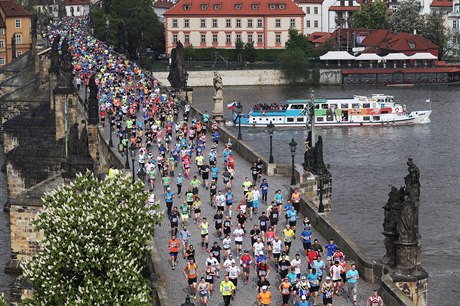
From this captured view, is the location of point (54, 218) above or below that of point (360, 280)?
above

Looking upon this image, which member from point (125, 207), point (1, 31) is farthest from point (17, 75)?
point (125, 207)

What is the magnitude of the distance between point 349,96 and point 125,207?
88.1m

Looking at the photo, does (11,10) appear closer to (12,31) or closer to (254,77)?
(12,31)

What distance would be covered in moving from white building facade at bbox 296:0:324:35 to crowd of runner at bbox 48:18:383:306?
89.4 metres

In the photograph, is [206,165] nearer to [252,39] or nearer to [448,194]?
[448,194]

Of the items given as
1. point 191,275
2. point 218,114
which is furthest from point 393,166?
point 191,275

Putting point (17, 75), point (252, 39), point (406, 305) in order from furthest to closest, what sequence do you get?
point (252, 39)
point (17, 75)
point (406, 305)

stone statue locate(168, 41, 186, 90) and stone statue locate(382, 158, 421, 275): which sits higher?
stone statue locate(168, 41, 186, 90)

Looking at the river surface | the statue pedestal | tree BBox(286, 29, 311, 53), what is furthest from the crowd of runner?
tree BBox(286, 29, 311, 53)

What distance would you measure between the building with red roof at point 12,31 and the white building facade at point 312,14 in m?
39.9

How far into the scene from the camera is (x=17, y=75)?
99688 millimetres

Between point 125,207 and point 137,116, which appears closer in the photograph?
point 125,207

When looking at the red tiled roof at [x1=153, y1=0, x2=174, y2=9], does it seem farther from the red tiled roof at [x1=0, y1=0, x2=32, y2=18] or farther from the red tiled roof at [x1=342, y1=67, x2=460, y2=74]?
the red tiled roof at [x1=342, y1=67, x2=460, y2=74]

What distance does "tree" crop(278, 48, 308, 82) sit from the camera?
13488 cm
